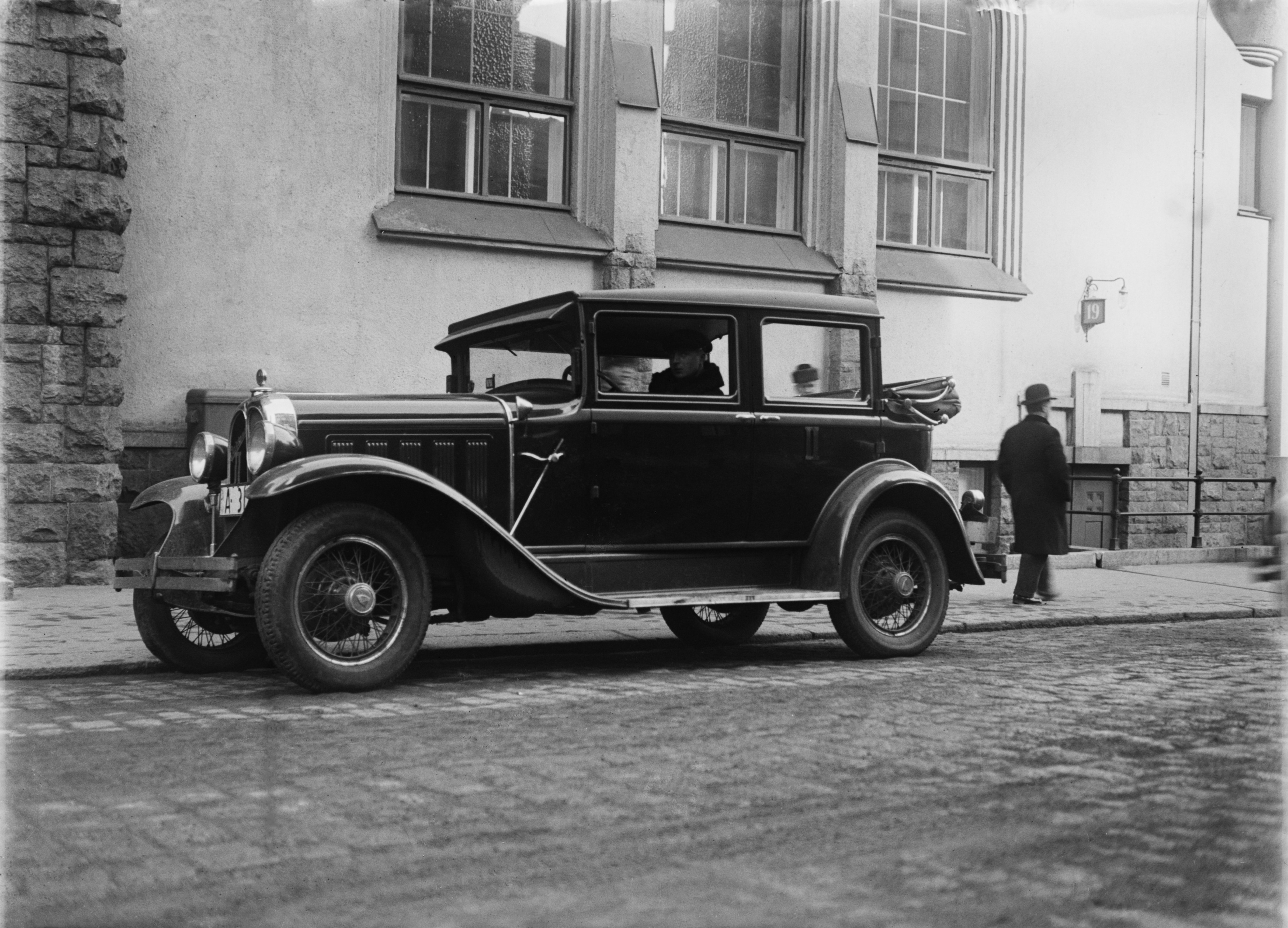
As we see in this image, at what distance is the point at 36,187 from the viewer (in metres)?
10.6

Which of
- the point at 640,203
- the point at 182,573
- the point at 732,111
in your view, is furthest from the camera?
the point at 732,111

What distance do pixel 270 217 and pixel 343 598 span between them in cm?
683

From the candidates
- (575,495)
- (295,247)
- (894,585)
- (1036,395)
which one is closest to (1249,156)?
(1036,395)

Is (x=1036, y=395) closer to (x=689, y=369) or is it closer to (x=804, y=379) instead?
(x=804, y=379)

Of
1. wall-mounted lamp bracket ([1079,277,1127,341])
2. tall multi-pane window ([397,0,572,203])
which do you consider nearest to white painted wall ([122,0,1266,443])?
tall multi-pane window ([397,0,572,203])

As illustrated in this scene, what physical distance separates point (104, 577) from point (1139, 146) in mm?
13353

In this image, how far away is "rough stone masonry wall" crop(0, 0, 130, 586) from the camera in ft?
34.6

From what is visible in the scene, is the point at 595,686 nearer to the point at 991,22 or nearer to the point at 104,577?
the point at 104,577

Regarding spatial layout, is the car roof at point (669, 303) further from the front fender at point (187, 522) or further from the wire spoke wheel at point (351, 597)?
the front fender at point (187, 522)

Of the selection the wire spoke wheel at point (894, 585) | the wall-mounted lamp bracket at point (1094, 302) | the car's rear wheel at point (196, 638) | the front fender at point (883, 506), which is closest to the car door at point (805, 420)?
the front fender at point (883, 506)

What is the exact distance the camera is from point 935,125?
667 inches

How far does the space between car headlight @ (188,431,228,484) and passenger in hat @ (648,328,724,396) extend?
2.29 m

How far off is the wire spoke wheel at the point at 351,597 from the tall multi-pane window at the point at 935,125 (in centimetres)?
1099

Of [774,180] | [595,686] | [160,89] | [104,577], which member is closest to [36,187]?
[160,89]
